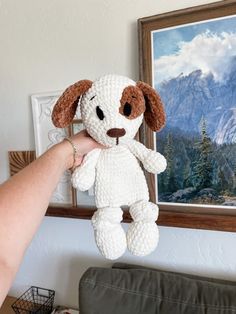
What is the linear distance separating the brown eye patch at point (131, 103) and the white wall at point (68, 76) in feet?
1.89

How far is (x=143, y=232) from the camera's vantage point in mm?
548

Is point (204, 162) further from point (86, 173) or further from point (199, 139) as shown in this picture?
point (86, 173)

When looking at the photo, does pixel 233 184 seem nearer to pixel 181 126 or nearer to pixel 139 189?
pixel 181 126

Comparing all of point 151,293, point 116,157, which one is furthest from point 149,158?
point 151,293

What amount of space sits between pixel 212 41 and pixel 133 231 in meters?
0.69

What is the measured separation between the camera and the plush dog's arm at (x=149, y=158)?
2.00ft

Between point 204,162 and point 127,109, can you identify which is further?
point 204,162

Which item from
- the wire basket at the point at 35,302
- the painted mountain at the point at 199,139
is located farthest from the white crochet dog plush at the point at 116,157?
the wire basket at the point at 35,302

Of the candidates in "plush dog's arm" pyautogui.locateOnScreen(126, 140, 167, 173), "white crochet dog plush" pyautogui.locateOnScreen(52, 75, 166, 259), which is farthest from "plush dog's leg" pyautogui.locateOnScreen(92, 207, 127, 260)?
"plush dog's arm" pyautogui.locateOnScreen(126, 140, 167, 173)

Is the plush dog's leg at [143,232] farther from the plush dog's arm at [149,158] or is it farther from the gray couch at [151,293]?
the gray couch at [151,293]

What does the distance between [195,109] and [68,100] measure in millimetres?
541

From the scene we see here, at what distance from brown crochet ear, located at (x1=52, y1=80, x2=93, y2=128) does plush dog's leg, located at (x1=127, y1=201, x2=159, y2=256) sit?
230 mm

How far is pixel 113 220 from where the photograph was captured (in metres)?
0.56

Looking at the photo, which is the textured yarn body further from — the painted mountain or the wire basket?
the wire basket
